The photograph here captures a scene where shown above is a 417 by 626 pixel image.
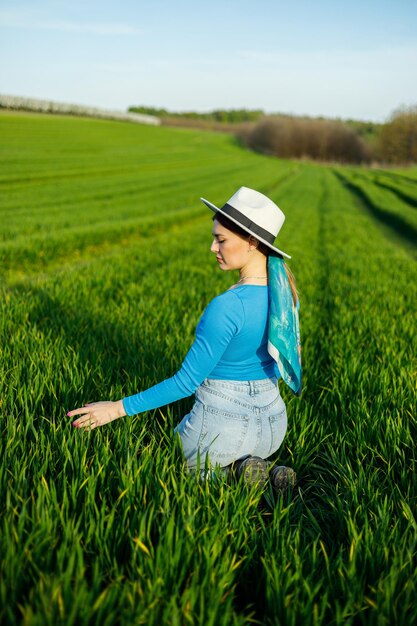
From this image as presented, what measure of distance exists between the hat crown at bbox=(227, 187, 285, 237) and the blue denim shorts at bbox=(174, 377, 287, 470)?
0.81 m

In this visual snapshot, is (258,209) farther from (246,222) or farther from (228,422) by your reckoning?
(228,422)

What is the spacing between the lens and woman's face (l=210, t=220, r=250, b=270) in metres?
2.41

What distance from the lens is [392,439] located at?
9.72 feet

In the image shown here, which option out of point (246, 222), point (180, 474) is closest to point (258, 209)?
point (246, 222)

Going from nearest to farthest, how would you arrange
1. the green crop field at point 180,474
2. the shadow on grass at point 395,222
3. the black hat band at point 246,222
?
the green crop field at point 180,474 < the black hat band at point 246,222 < the shadow on grass at point 395,222

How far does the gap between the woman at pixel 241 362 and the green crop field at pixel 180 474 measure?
0.16 m

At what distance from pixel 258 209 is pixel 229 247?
0.77ft

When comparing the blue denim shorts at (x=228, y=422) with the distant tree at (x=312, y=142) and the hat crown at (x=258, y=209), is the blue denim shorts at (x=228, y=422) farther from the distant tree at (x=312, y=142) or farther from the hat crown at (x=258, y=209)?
the distant tree at (x=312, y=142)

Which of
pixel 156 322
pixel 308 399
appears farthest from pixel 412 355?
pixel 156 322

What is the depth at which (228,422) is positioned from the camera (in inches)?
99.3

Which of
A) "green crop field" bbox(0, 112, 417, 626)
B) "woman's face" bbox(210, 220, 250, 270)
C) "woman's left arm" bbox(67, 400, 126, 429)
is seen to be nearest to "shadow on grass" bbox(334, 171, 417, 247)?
"green crop field" bbox(0, 112, 417, 626)

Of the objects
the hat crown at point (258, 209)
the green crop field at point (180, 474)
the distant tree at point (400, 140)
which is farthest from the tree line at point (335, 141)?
the hat crown at point (258, 209)

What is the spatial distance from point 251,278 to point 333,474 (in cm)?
125

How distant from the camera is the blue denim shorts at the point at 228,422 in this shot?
252 centimetres
